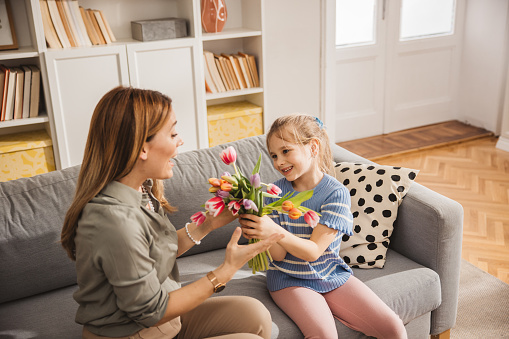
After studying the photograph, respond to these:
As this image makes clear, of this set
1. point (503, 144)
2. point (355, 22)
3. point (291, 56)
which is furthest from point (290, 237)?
point (503, 144)

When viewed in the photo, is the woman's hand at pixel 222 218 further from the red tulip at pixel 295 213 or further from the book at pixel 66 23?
the book at pixel 66 23

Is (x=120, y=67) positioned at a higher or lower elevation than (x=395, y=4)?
lower

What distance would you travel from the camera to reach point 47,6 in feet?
10.2

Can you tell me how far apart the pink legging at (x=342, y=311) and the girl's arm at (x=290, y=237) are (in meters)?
0.15

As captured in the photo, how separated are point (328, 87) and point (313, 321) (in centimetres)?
281

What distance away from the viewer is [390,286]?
1985mm

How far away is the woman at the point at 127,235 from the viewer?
1337mm

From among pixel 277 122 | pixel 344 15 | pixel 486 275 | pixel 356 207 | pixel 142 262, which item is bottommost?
pixel 486 275

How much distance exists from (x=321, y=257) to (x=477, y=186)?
2.58 m

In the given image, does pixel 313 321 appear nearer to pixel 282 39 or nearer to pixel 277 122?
pixel 277 122

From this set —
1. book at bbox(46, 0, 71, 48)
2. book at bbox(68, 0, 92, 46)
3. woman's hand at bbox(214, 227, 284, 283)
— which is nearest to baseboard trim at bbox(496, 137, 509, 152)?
book at bbox(68, 0, 92, 46)

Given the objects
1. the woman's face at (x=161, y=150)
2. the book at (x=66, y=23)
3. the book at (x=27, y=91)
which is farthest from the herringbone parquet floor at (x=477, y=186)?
the book at (x=27, y=91)

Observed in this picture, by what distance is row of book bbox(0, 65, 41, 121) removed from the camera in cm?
310

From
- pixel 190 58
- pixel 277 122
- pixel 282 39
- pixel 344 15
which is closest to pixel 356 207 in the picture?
pixel 277 122
